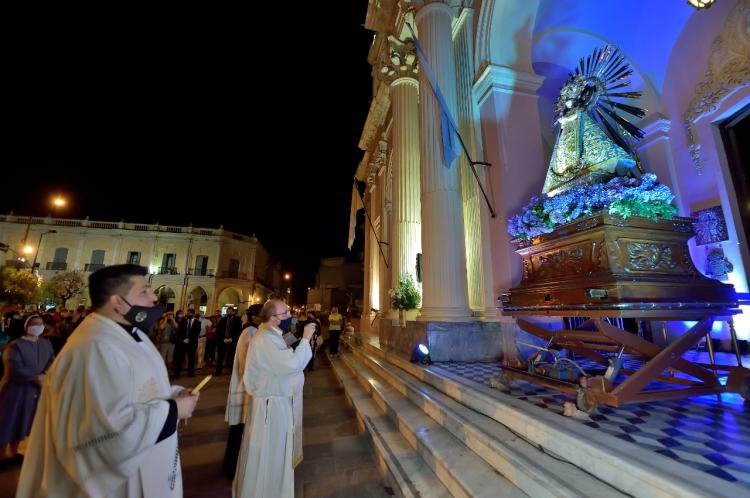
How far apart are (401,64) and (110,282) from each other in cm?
970

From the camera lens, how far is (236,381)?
3342 mm

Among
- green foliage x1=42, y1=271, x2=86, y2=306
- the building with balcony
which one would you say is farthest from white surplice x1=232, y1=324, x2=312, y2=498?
green foliage x1=42, y1=271, x2=86, y2=306

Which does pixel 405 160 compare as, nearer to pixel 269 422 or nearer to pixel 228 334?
pixel 228 334

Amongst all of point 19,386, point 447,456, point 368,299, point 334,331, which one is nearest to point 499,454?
point 447,456

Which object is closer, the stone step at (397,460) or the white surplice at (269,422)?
the stone step at (397,460)

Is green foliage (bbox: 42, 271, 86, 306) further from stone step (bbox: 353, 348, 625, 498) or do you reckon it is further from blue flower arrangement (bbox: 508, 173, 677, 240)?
blue flower arrangement (bbox: 508, 173, 677, 240)

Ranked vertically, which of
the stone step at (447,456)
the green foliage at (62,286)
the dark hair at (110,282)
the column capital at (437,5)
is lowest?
the stone step at (447,456)

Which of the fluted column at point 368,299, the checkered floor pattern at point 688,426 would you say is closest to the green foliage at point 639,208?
the checkered floor pattern at point 688,426

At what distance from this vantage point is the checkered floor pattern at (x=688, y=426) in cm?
185

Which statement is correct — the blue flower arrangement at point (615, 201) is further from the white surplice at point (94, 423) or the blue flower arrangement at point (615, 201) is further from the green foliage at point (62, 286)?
the green foliage at point (62, 286)

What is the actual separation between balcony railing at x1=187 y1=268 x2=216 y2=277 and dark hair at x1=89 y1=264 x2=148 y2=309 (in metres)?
36.5

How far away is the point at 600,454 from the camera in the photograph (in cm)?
184

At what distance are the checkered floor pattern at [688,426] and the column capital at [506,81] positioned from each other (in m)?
5.82

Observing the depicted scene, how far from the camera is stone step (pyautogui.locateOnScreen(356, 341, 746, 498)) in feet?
4.91
